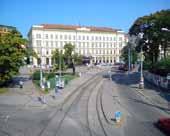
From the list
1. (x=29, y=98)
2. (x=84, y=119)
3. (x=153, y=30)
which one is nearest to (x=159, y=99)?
(x=84, y=119)

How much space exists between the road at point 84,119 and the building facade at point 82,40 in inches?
4007

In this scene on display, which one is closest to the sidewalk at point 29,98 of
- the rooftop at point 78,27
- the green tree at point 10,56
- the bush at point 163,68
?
the green tree at point 10,56

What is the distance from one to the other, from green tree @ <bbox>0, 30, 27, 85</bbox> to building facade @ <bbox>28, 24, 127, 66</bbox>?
8741 centimetres

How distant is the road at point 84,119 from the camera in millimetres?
20250

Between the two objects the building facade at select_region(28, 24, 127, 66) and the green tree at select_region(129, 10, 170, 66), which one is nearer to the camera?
the green tree at select_region(129, 10, 170, 66)

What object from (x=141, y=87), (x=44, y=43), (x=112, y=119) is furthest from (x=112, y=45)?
(x=112, y=119)

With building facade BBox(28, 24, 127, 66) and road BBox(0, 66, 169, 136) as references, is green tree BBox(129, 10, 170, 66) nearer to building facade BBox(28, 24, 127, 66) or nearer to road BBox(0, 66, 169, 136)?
road BBox(0, 66, 169, 136)

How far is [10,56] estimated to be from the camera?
140 feet

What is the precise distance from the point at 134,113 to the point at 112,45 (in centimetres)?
13499

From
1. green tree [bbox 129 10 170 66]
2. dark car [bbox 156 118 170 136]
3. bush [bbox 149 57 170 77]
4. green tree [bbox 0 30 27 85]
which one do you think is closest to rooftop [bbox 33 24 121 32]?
green tree [bbox 129 10 170 66]

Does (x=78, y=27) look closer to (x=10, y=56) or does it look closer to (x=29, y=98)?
(x=10, y=56)

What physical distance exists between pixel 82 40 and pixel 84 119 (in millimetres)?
127767

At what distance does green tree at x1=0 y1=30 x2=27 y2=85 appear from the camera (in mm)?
42213

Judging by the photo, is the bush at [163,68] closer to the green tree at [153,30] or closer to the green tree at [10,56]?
the green tree at [153,30]
